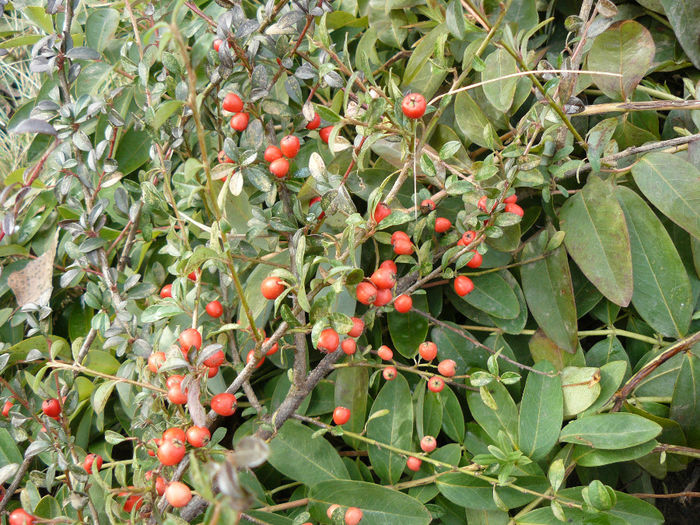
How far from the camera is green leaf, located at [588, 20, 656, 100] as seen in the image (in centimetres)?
100

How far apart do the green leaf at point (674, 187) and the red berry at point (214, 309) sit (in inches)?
27.8

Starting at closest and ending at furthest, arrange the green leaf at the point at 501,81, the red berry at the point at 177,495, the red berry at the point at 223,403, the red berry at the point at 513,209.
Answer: the red berry at the point at 177,495 → the red berry at the point at 223,403 → the red berry at the point at 513,209 → the green leaf at the point at 501,81

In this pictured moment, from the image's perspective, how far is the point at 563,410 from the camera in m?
0.93

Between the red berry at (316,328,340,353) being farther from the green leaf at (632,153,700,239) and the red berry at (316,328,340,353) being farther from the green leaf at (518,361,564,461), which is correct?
the green leaf at (632,153,700,239)

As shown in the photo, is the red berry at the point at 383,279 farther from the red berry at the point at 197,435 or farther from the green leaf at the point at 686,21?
the green leaf at the point at 686,21

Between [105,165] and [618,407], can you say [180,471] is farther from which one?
[618,407]

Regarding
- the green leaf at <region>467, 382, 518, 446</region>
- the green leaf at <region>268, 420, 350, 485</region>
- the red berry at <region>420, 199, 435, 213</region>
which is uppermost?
the red berry at <region>420, 199, 435, 213</region>

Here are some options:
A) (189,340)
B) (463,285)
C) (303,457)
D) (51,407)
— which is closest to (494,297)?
(463,285)

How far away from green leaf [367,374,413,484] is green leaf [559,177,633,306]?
1.15 ft

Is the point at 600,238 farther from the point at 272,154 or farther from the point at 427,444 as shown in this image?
the point at 272,154

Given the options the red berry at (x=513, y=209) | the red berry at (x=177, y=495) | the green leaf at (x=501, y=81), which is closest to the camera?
the red berry at (x=177, y=495)

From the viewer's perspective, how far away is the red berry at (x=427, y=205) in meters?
0.94

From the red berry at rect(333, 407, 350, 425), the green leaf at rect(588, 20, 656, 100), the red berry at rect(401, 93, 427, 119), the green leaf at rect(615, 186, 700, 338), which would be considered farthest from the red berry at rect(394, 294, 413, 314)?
the green leaf at rect(588, 20, 656, 100)

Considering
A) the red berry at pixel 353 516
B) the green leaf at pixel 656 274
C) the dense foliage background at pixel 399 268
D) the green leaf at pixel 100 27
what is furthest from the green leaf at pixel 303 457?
the green leaf at pixel 100 27
